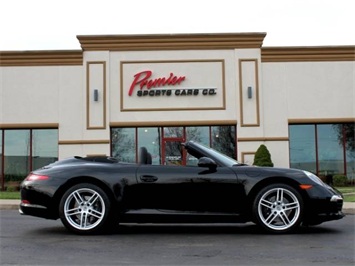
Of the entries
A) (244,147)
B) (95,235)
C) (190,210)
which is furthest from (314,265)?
(244,147)

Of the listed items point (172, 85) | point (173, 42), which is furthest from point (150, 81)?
point (173, 42)

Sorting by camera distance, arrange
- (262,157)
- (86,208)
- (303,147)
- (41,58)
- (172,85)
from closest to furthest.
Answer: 1. (86,208)
2. (262,157)
3. (172,85)
4. (41,58)
5. (303,147)

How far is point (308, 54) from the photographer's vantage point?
71.4 ft

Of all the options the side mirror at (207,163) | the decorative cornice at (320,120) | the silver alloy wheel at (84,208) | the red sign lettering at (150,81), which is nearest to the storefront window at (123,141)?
the red sign lettering at (150,81)

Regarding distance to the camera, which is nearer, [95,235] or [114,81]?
[95,235]

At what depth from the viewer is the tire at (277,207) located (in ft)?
21.0

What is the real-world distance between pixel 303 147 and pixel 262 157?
2.60 m

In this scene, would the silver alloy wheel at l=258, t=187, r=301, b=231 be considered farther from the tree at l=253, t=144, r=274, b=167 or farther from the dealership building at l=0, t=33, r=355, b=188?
the dealership building at l=0, t=33, r=355, b=188

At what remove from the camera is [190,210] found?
6.35m

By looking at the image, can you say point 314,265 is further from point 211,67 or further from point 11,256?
point 211,67

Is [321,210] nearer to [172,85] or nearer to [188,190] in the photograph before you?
[188,190]

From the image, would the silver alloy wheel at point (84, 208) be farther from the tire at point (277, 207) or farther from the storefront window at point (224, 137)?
the storefront window at point (224, 137)

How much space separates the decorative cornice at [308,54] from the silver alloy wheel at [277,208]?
1601 centimetres

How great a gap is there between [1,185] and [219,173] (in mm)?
17593
